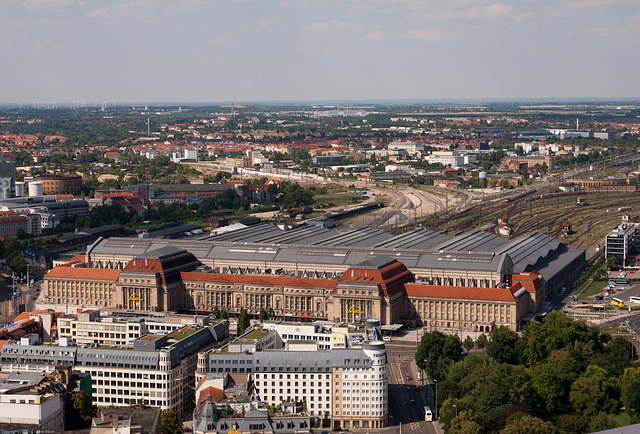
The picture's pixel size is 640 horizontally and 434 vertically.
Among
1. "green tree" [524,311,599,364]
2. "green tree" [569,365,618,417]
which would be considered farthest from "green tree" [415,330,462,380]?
"green tree" [569,365,618,417]

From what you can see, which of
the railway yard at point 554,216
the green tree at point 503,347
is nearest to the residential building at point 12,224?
the railway yard at point 554,216

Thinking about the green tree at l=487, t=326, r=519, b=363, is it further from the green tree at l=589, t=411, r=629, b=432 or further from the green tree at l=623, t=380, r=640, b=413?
the green tree at l=589, t=411, r=629, b=432

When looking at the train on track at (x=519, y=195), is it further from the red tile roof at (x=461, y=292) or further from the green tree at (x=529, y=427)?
the green tree at (x=529, y=427)

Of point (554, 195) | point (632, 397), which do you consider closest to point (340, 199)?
point (554, 195)

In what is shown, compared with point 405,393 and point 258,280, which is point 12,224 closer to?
point 258,280

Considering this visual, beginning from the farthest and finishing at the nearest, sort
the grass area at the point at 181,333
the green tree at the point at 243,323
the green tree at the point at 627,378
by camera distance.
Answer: the green tree at the point at 243,323
the grass area at the point at 181,333
the green tree at the point at 627,378

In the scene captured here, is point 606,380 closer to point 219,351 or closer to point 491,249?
point 219,351
